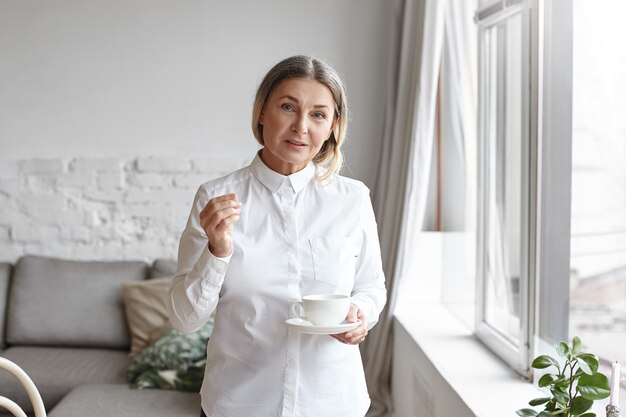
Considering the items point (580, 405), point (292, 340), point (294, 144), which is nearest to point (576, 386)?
point (580, 405)

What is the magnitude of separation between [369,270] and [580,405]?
522mm

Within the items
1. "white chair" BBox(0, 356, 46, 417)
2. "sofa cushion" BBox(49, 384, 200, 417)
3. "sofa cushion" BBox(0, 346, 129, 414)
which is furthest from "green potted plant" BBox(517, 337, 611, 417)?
"sofa cushion" BBox(0, 346, 129, 414)

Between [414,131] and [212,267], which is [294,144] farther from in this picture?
[414,131]

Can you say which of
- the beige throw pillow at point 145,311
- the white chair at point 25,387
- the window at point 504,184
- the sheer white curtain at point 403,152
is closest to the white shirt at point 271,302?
the white chair at point 25,387

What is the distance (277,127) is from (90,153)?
9.02 ft

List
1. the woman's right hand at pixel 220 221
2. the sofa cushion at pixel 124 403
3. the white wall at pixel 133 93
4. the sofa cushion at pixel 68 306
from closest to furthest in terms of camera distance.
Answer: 1. the woman's right hand at pixel 220 221
2. the sofa cushion at pixel 124 403
3. the sofa cushion at pixel 68 306
4. the white wall at pixel 133 93

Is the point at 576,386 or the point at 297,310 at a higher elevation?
the point at 297,310

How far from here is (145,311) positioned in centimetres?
371

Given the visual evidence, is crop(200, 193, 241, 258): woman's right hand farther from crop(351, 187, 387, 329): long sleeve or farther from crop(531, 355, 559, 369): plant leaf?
crop(531, 355, 559, 369): plant leaf

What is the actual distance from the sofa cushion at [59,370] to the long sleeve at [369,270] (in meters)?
1.92

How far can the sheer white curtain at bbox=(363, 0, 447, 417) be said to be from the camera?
133 inches

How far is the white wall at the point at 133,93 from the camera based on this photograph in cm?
412

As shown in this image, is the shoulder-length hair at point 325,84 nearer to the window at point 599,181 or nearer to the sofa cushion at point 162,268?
the window at point 599,181

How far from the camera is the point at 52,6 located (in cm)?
411
